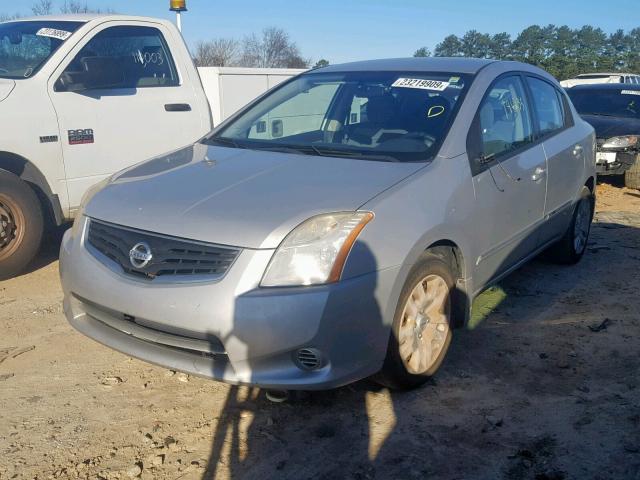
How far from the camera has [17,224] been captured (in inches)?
199

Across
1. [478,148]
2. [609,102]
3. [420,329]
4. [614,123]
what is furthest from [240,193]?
[609,102]

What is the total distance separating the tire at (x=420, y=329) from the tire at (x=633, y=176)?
7.13 metres

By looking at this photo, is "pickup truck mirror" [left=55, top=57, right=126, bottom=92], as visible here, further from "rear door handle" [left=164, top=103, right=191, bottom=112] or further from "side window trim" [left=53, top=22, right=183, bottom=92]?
"rear door handle" [left=164, top=103, right=191, bottom=112]

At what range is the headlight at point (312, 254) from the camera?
2.80 m

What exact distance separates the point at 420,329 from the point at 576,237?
9.35ft

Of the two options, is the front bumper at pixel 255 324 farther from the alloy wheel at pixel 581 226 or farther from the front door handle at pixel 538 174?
the alloy wheel at pixel 581 226

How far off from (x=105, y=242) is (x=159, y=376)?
0.83m

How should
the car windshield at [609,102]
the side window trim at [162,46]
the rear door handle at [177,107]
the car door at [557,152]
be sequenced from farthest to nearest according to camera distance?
the car windshield at [609,102] → the rear door handle at [177,107] → the side window trim at [162,46] → the car door at [557,152]

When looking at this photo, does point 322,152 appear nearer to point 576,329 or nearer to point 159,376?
point 159,376

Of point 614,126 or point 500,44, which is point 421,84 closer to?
point 614,126

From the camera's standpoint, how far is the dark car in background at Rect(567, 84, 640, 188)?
31.1ft

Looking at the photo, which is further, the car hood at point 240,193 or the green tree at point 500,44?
the green tree at point 500,44

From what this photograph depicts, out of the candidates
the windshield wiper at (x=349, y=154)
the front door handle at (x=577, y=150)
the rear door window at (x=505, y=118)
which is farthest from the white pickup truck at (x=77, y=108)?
the front door handle at (x=577, y=150)

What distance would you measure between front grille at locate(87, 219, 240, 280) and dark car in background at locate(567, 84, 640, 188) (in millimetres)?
8203
